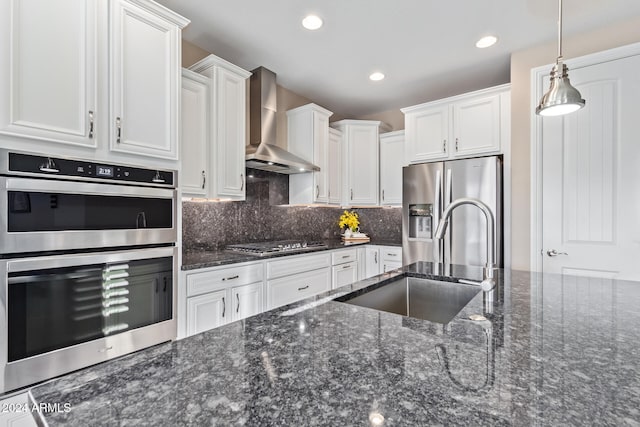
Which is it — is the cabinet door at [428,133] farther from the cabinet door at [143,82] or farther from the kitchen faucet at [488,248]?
the cabinet door at [143,82]

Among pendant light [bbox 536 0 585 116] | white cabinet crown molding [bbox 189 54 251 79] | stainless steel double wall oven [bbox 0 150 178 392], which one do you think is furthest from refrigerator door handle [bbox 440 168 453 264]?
stainless steel double wall oven [bbox 0 150 178 392]

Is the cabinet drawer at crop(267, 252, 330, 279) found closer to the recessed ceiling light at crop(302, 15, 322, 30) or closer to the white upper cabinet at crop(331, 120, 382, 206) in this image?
the white upper cabinet at crop(331, 120, 382, 206)

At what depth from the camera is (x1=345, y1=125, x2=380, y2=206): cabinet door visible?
3.89 metres

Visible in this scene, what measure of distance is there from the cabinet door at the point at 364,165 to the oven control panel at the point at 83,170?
247 centimetres

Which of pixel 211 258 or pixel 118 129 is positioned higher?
pixel 118 129

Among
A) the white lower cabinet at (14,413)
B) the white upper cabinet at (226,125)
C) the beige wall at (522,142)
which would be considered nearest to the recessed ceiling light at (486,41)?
the beige wall at (522,142)

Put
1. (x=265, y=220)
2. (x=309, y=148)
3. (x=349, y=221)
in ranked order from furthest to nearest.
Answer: (x=349, y=221), (x=309, y=148), (x=265, y=220)

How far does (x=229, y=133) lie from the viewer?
97.7 inches

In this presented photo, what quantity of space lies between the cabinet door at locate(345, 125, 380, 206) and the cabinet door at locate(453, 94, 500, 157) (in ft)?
3.47

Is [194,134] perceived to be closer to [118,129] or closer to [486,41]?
[118,129]

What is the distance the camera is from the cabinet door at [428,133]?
10.4 feet

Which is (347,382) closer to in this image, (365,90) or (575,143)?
(575,143)

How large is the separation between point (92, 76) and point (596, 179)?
3393mm

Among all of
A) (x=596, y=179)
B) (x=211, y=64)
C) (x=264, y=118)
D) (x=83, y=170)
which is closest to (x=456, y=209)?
(x=596, y=179)
